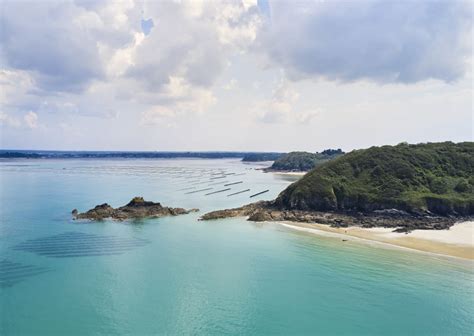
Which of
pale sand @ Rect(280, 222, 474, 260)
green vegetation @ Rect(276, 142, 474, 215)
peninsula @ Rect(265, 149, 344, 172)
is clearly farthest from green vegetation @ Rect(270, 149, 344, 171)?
pale sand @ Rect(280, 222, 474, 260)

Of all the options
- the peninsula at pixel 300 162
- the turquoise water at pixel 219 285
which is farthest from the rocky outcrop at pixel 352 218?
the peninsula at pixel 300 162

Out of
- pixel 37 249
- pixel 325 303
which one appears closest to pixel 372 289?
pixel 325 303

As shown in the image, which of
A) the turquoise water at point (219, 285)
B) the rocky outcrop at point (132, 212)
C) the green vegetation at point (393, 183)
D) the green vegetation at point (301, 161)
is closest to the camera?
the turquoise water at point (219, 285)

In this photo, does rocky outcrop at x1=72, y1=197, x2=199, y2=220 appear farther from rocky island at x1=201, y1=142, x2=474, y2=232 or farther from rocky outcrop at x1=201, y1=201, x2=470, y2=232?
A: rocky island at x1=201, y1=142, x2=474, y2=232

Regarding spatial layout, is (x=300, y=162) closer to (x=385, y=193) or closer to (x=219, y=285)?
(x=385, y=193)

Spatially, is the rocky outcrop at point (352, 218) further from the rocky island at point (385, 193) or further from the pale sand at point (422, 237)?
the pale sand at point (422, 237)

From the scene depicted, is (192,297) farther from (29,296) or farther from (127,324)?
(29,296)
